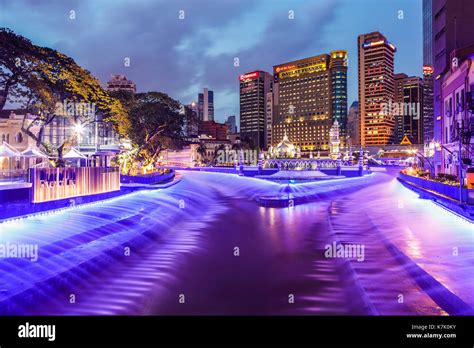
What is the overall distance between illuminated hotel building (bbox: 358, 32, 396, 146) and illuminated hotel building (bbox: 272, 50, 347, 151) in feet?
42.8

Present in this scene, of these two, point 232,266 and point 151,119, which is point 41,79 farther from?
point 151,119

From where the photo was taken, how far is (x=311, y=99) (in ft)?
588

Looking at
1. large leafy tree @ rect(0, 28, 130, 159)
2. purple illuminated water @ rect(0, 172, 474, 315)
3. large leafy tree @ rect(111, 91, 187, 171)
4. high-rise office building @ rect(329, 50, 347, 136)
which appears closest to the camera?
purple illuminated water @ rect(0, 172, 474, 315)

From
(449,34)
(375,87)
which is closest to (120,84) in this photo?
(375,87)

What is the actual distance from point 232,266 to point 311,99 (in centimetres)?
17712

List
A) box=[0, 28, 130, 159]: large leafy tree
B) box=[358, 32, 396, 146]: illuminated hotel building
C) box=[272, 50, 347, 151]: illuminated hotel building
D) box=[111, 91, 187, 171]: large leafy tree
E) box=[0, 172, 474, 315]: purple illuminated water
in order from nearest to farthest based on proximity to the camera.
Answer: box=[0, 172, 474, 315]: purple illuminated water < box=[0, 28, 130, 159]: large leafy tree < box=[111, 91, 187, 171]: large leafy tree < box=[272, 50, 347, 151]: illuminated hotel building < box=[358, 32, 396, 146]: illuminated hotel building

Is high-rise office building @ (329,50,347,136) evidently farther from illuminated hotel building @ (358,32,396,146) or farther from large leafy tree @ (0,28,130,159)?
large leafy tree @ (0,28,130,159)

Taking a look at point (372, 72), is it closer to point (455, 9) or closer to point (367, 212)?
point (455, 9)

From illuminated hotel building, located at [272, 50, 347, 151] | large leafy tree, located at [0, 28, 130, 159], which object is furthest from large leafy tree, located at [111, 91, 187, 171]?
illuminated hotel building, located at [272, 50, 347, 151]

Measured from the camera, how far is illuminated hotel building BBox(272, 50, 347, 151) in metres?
174

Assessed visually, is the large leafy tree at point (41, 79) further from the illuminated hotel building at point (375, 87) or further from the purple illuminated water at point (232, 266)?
the illuminated hotel building at point (375, 87)

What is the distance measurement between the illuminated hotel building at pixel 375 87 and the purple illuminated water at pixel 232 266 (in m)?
174

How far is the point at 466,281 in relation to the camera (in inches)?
313

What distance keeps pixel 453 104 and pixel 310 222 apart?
887 inches
